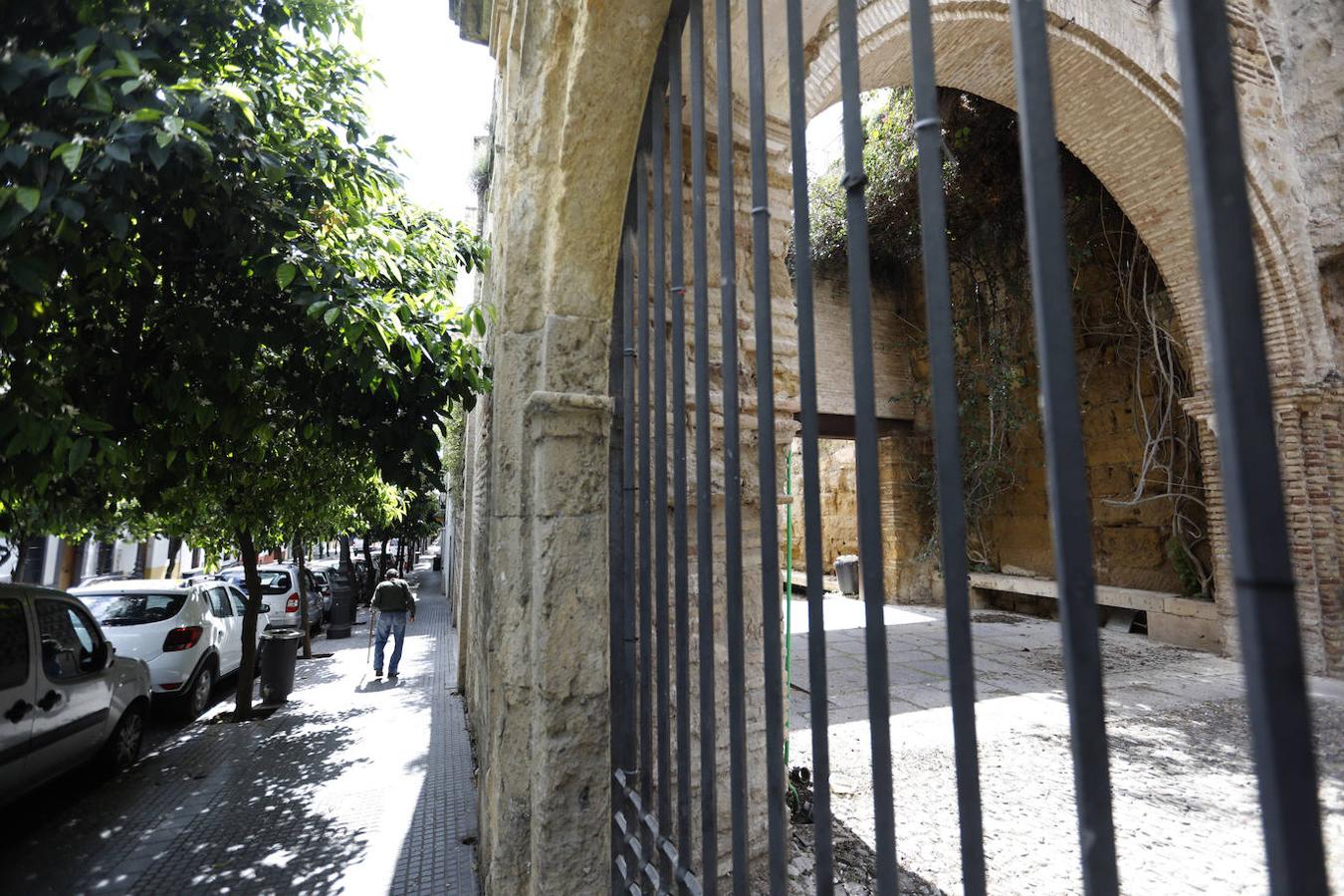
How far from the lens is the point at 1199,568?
8.04 m

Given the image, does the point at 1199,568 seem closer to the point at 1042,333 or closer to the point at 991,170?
the point at 991,170

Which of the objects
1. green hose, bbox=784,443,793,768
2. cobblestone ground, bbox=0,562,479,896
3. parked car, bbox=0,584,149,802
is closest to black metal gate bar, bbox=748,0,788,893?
green hose, bbox=784,443,793,768

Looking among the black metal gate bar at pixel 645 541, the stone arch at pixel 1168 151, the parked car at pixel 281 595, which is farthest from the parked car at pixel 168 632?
the stone arch at pixel 1168 151

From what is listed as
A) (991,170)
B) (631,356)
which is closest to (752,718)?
(631,356)

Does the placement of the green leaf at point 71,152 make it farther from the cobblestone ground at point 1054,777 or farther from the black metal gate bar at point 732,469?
the cobblestone ground at point 1054,777

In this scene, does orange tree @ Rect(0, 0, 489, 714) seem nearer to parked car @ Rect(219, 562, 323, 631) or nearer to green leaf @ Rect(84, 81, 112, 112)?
green leaf @ Rect(84, 81, 112, 112)

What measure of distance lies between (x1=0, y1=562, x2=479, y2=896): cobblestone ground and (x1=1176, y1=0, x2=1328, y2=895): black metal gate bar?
4.00m

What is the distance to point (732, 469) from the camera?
4.23ft

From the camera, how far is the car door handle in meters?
3.84

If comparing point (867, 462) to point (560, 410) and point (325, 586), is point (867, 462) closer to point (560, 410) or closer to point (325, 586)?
point (560, 410)

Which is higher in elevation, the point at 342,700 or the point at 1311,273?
the point at 1311,273

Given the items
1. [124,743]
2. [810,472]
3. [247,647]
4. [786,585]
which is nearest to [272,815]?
[124,743]

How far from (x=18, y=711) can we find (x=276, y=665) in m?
3.22

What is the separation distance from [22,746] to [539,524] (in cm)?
419
